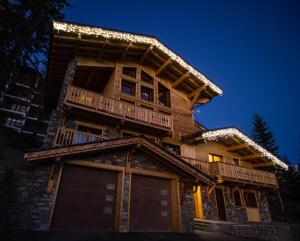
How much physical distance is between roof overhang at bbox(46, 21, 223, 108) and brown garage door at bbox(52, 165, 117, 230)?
8480 mm

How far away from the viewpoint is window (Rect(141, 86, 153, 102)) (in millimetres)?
17500

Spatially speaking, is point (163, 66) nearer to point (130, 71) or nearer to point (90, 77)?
point (130, 71)

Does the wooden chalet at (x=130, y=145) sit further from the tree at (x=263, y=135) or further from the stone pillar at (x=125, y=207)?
the tree at (x=263, y=135)

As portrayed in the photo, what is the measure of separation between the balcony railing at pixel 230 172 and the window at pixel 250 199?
1.88 m

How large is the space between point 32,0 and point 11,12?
6.83ft

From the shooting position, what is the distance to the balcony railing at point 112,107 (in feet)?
38.9

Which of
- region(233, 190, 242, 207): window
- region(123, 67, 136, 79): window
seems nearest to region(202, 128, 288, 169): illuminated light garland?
region(233, 190, 242, 207): window

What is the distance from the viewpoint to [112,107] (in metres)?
12.8

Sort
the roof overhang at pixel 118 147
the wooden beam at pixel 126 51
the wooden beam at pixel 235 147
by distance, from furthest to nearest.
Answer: the wooden beam at pixel 235 147
the wooden beam at pixel 126 51
the roof overhang at pixel 118 147

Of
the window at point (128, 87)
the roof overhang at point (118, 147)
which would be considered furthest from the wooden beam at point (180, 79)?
the roof overhang at point (118, 147)

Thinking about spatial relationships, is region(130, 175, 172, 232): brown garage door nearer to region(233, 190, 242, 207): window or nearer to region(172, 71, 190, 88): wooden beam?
region(233, 190, 242, 207): window

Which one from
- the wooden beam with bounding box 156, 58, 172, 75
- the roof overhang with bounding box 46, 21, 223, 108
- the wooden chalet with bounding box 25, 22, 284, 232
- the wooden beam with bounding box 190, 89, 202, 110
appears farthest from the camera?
the wooden beam with bounding box 190, 89, 202, 110

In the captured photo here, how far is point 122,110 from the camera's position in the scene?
13117mm

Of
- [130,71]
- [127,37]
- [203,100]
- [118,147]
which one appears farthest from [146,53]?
[118,147]
